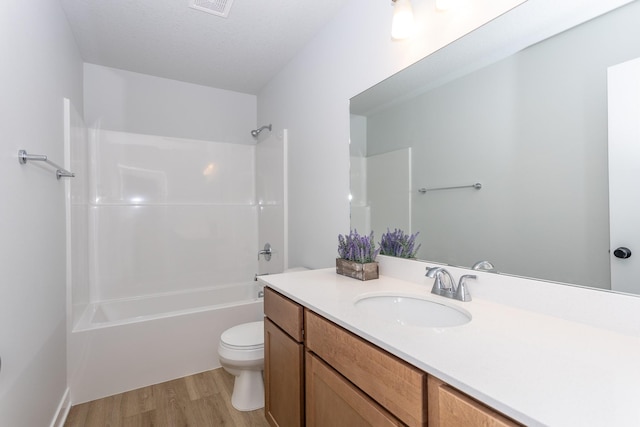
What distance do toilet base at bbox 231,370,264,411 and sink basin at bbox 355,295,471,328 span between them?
3.59ft

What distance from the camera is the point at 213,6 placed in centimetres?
187

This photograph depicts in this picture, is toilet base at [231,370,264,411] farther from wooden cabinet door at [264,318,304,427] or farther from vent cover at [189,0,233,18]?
vent cover at [189,0,233,18]

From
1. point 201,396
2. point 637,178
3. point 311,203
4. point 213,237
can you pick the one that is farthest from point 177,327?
point 637,178

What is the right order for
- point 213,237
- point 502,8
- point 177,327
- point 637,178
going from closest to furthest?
point 637,178
point 502,8
point 177,327
point 213,237

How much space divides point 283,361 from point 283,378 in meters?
0.08

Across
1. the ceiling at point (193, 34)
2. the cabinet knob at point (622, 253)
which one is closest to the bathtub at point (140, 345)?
the ceiling at point (193, 34)

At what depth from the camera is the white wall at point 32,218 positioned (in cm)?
117

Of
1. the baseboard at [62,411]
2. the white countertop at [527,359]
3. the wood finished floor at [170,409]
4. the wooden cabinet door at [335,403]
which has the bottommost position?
the wood finished floor at [170,409]

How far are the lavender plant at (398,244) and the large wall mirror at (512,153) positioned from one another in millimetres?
38

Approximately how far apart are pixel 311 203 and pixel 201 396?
148cm

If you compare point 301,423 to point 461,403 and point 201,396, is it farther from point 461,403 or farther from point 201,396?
point 201,396

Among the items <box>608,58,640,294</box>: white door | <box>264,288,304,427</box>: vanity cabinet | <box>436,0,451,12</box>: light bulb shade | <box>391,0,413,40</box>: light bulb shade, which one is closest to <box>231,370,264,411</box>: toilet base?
<box>264,288,304,427</box>: vanity cabinet

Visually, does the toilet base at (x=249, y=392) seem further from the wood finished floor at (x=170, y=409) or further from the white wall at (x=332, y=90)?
the white wall at (x=332, y=90)

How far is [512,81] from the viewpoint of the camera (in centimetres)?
111
